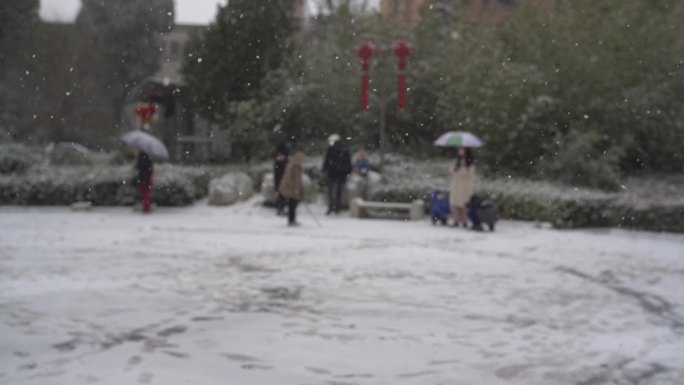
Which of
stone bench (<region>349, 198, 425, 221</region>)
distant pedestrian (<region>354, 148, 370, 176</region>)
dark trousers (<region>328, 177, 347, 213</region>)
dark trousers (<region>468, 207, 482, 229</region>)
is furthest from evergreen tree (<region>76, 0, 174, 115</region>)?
dark trousers (<region>468, 207, 482, 229</region>)

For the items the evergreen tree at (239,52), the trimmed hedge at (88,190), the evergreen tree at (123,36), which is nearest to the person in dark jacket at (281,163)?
the trimmed hedge at (88,190)

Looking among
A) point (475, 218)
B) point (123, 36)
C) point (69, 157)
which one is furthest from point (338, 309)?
point (123, 36)

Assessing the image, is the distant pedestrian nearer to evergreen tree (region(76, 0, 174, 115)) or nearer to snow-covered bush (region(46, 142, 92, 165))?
snow-covered bush (region(46, 142, 92, 165))

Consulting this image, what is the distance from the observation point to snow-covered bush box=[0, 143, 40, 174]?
21.6m

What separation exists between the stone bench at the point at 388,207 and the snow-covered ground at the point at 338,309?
368cm

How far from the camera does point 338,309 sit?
7551 mm

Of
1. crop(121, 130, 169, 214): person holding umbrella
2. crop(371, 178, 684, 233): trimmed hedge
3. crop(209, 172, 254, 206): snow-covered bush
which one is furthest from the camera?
crop(209, 172, 254, 206): snow-covered bush

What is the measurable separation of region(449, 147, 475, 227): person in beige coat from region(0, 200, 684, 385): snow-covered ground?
2.01m

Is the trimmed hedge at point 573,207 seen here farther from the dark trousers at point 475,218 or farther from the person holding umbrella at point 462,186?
the person holding umbrella at point 462,186

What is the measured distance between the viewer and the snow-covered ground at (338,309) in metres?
5.41

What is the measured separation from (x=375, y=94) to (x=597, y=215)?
1231 centimetres

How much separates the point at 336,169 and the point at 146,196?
159 inches

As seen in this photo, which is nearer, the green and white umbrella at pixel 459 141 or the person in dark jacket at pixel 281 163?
the green and white umbrella at pixel 459 141

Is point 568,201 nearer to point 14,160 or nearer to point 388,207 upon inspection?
→ point 388,207
